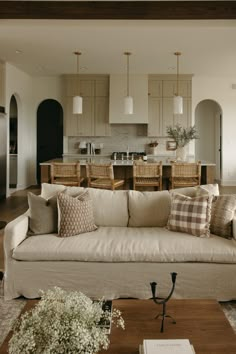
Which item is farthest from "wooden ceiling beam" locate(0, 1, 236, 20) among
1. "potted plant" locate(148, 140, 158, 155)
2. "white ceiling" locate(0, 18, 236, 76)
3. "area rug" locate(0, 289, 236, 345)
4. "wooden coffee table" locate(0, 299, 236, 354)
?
"potted plant" locate(148, 140, 158, 155)

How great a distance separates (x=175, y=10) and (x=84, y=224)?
3.16m

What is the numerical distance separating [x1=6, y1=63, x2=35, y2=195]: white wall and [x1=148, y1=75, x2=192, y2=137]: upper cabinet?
2994 mm

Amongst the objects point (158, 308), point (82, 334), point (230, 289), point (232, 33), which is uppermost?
point (232, 33)

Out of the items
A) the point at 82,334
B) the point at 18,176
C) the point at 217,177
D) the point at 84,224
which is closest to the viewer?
the point at 82,334

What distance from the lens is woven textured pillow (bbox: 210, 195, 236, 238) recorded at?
3307mm

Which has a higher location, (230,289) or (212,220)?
(212,220)

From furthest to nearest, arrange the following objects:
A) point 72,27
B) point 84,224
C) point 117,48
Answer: point 117,48
point 72,27
point 84,224

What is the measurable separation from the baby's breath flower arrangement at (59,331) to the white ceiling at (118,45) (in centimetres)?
450

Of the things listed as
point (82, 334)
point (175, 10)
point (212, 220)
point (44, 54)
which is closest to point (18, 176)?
point (44, 54)

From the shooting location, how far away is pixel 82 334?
137 cm

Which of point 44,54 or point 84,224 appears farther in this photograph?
point 44,54

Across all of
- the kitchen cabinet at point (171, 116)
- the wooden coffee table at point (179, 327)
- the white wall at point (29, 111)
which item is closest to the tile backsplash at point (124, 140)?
the kitchen cabinet at point (171, 116)

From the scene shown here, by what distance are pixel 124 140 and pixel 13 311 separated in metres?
7.11

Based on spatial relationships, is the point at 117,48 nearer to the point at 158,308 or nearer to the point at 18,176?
the point at 18,176
